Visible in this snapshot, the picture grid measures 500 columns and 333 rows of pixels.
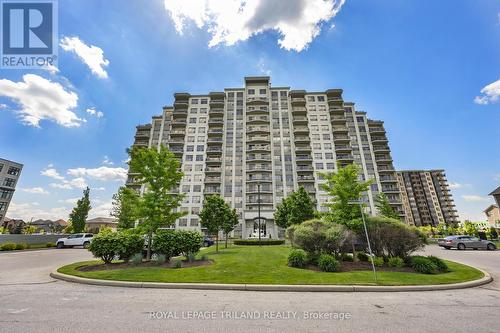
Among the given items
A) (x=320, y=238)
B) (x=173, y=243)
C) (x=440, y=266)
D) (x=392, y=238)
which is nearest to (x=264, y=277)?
(x=320, y=238)

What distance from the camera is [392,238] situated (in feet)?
39.2

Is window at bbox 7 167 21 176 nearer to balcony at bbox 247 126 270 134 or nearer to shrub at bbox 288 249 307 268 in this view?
balcony at bbox 247 126 270 134

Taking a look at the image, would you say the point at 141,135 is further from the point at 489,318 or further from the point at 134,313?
the point at 489,318

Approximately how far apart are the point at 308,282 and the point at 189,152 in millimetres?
50195

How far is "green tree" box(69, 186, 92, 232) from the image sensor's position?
136ft

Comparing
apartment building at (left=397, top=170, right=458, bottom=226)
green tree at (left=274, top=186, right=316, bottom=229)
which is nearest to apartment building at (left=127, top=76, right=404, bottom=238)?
green tree at (left=274, top=186, right=316, bottom=229)

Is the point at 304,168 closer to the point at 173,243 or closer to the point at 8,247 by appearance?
the point at 173,243

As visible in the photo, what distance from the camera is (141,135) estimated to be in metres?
58.5

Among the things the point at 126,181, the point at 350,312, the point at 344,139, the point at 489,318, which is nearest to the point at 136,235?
the point at 350,312

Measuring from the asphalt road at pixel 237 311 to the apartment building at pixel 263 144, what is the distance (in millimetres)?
39062

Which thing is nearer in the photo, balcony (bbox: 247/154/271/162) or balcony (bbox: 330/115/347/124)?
balcony (bbox: 247/154/271/162)

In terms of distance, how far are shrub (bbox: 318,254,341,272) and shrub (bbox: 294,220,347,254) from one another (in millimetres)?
1371

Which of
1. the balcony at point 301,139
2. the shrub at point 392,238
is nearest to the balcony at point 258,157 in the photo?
the balcony at point 301,139

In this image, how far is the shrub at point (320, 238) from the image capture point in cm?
1185
